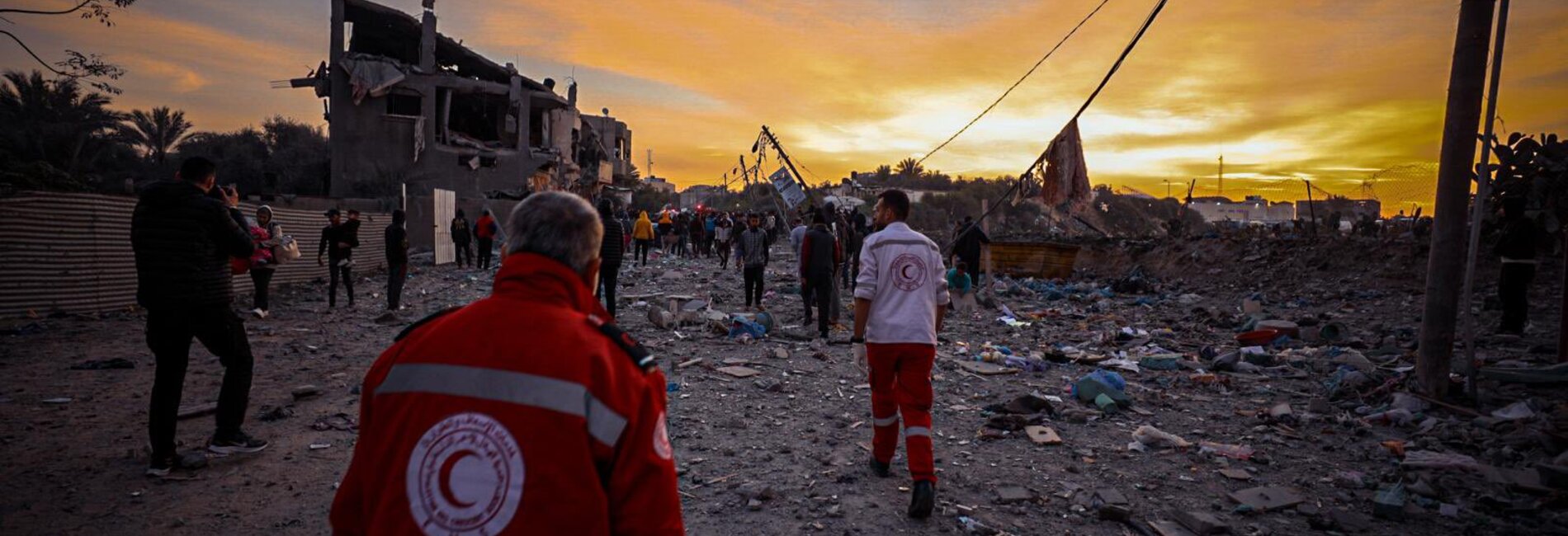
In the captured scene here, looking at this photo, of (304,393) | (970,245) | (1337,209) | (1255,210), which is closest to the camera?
(304,393)

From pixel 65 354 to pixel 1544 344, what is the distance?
47.8 feet

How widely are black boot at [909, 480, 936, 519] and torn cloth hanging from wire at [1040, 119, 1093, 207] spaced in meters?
4.19

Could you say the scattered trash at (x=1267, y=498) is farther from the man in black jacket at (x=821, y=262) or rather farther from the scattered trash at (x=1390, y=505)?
the man in black jacket at (x=821, y=262)

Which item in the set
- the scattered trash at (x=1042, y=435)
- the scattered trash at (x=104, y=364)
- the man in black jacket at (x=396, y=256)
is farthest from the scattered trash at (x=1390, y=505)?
the man in black jacket at (x=396, y=256)

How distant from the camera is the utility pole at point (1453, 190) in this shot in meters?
5.38

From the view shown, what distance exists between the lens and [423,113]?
2647 cm

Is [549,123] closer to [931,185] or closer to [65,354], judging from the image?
[65,354]

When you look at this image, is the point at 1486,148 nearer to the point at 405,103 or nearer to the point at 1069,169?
the point at 1069,169

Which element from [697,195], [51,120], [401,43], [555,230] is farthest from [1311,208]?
[697,195]

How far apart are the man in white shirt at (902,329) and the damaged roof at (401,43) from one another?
90.9 ft

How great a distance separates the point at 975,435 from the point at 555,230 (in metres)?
4.26

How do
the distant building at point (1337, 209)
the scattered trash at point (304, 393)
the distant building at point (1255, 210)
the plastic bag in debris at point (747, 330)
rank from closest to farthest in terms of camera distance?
1. the scattered trash at point (304, 393)
2. the plastic bag in debris at point (747, 330)
3. the distant building at point (1337, 209)
4. the distant building at point (1255, 210)

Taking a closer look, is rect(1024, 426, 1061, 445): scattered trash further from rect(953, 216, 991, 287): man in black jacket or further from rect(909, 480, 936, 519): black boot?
rect(953, 216, 991, 287): man in black jacket

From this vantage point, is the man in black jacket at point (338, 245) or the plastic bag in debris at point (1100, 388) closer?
the plastic bag in debris at point (1100, 388)
